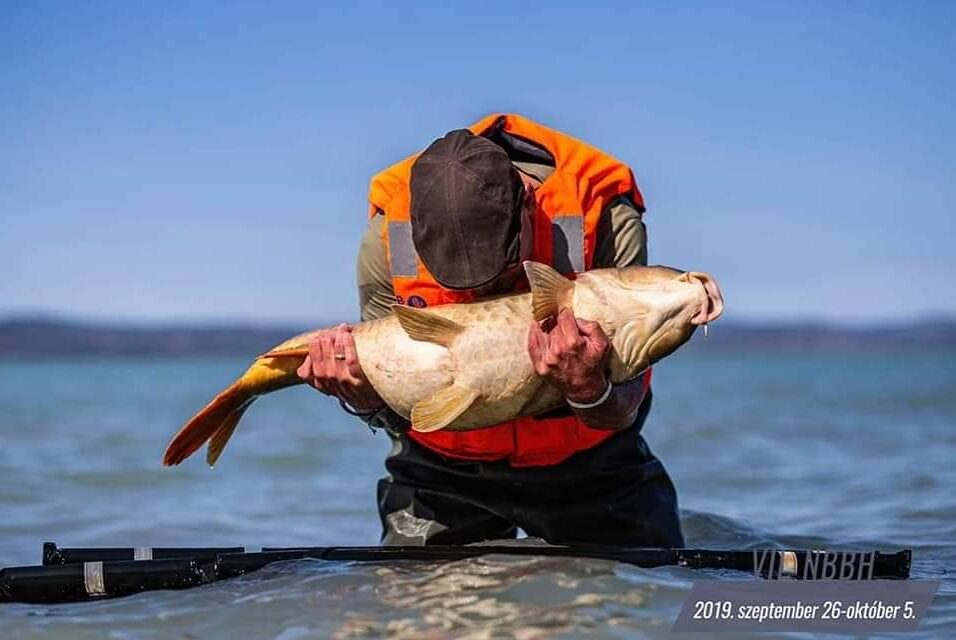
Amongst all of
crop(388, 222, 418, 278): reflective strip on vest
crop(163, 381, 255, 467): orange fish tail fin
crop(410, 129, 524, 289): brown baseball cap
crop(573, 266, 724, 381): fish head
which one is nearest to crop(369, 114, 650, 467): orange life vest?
crop(388, 222, 418, 278): reflective strip on vest

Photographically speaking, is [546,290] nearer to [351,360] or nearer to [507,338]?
[507,338]

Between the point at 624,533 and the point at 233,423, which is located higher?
the point at 233,423

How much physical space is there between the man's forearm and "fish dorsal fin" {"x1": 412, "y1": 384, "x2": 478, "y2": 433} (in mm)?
469

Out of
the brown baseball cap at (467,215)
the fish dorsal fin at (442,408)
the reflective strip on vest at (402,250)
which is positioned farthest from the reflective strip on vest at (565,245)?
the fish dorsal fin at (442,408)

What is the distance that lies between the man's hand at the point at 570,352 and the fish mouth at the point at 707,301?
366mm

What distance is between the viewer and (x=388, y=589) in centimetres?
535

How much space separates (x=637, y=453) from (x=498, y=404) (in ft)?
5.00

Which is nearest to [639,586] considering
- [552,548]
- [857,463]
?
[552,548]

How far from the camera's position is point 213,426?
5.57 metres

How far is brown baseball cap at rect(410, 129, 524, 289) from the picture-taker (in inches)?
195

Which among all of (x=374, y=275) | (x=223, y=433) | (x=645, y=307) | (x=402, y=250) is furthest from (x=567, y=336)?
(x=223, y=433)

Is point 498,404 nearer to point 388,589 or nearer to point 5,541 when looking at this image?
point 388,589

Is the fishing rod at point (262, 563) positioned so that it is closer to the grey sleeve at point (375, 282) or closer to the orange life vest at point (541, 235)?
the orange life vest at point (541, 235)

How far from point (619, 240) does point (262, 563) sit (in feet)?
7.03
